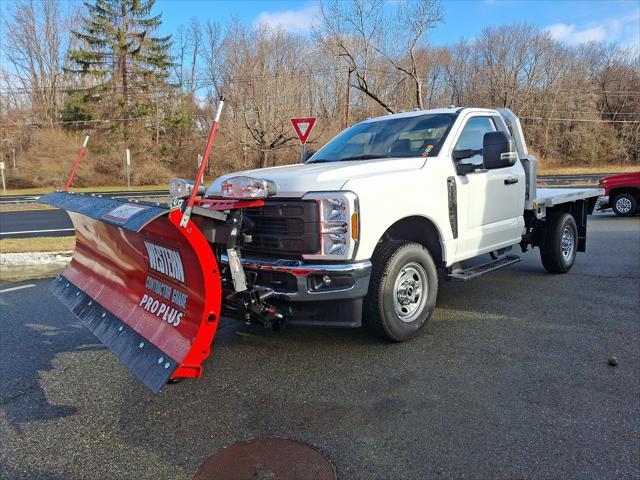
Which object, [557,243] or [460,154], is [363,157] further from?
[557,243]

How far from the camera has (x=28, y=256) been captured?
9.66 metres

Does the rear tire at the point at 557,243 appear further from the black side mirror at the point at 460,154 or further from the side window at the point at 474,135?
the black side mirror at the point at 460,154

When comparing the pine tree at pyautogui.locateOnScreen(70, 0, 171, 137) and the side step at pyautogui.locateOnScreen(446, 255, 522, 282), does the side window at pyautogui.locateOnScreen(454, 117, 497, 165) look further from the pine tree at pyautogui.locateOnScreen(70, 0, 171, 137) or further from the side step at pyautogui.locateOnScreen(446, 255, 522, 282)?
the pine tree at pyautogui.locateOnScreen(70, 0, 171, 137)

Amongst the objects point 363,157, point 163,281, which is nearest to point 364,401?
point 163,281

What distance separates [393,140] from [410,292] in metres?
1.73

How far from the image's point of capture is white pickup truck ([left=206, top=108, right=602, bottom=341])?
3.79 meters

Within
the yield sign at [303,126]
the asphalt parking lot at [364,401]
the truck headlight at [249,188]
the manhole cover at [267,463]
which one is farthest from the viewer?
the yield sign at [303,126]

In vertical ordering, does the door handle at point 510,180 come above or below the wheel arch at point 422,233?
above

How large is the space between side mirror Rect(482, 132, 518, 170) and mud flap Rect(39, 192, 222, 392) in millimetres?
3054

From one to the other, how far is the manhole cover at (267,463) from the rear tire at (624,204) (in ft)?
46.5

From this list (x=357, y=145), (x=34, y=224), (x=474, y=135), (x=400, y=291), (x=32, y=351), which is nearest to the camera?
(x=400, y=291)

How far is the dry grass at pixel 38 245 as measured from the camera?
407 inches

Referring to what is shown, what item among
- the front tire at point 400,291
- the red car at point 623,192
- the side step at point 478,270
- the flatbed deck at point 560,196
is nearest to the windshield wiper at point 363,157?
the front tire at point 400,291

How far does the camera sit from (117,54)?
4675cm
